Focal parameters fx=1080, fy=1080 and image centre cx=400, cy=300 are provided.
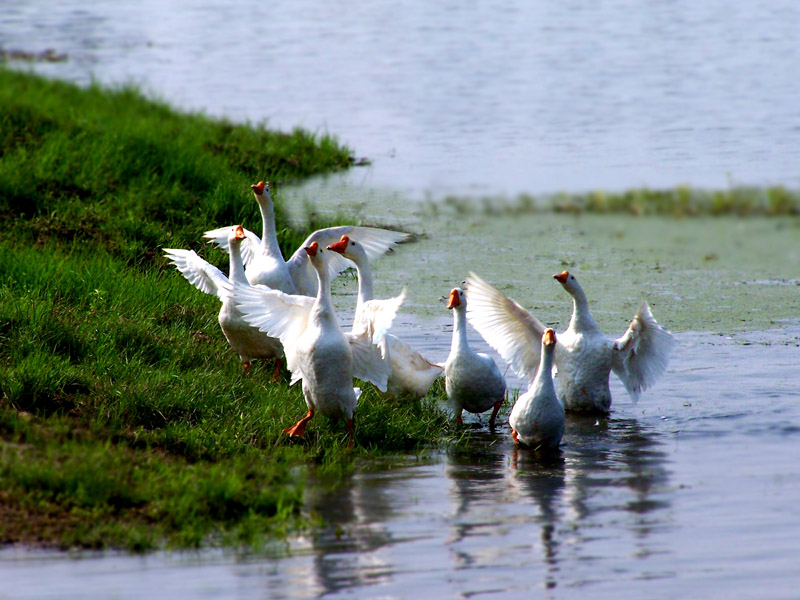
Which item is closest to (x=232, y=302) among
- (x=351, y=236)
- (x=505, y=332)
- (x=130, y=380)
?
(x=130, y=380)

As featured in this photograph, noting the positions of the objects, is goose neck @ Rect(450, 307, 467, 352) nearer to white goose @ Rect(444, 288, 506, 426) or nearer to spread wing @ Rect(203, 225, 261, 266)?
white goose @ Rect(444, 288, 506, 426)

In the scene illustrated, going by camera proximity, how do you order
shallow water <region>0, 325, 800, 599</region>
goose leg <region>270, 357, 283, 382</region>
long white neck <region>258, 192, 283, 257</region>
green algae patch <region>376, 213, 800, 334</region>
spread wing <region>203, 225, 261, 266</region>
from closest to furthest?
shallow water <region>0, 325, 800, 599</region> → goose leg <region>270, 357, 283, 382</region> → long white neck <region>258, 192, 283, 257</region> → spread wing <region>203, 225, 261, 266</region> → green algae patch <region>376, 213, 800, 334</region>

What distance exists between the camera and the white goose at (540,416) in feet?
22.9

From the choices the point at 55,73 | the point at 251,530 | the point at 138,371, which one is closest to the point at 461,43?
the point at 55,73

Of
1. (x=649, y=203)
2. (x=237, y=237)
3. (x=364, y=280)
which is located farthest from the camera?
(x=649, y=203)

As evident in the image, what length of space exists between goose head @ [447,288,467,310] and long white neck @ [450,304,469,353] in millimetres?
13

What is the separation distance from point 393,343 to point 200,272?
1.86 metres

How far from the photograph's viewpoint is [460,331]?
7.74 metres

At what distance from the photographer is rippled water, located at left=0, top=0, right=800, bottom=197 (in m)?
17.5

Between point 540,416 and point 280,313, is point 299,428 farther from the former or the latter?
point 540,416

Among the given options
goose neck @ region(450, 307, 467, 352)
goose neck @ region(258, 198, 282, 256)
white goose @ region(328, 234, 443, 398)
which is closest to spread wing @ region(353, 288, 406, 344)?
white goose @ region(328, 234, 443, 398)

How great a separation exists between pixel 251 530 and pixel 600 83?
20.0m

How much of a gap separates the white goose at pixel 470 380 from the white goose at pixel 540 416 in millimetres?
396

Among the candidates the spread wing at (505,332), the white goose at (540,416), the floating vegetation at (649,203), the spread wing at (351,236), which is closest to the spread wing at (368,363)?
the white goose at (540,416)
